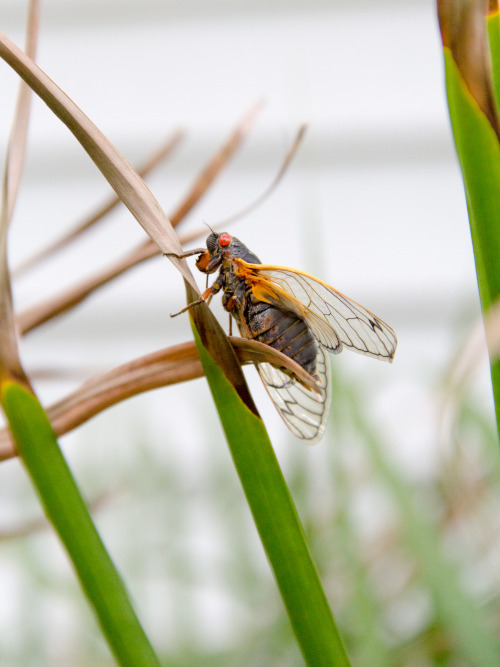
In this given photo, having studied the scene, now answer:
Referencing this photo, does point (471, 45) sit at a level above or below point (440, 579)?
above

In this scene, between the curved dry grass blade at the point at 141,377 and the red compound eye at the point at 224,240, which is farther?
the red compound eye at the point at 224,240

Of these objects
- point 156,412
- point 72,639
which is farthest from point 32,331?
point 156,412

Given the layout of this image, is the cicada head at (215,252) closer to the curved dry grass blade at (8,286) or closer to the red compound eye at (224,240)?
the red compound eye at (224,240)

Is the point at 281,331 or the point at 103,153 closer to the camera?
the point at 103,153

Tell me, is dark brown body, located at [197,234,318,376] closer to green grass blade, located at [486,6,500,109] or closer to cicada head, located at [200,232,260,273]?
cicada head, located at [200,232,260,273]

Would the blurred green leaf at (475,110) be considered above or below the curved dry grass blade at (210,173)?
below

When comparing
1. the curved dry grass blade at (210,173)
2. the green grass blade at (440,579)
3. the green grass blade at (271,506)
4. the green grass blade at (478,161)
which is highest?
the curved dry grass blade at (210,173)

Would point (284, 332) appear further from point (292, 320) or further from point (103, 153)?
point (103, 153)

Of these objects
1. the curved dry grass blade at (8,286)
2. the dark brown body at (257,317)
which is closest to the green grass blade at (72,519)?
the curved dry grass blade at (8,286)

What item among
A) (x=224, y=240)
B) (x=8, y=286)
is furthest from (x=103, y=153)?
(x=224, y=240)
